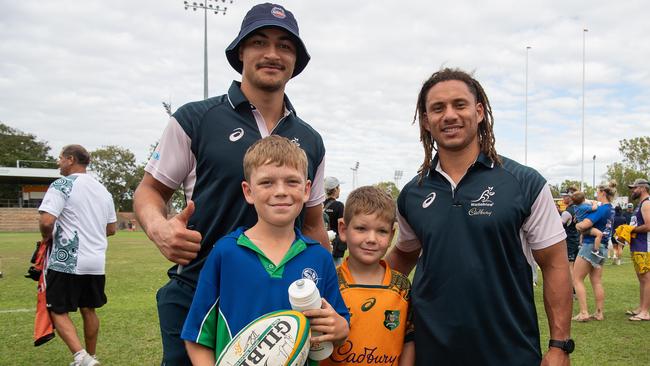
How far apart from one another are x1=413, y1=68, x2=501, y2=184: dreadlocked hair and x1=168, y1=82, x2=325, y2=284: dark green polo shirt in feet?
3.43

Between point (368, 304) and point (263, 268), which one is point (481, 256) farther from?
point (263, 268)

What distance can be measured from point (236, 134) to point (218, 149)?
123mm

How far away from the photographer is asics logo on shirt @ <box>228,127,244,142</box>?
2.40 m

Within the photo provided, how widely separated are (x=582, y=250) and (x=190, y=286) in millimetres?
7916

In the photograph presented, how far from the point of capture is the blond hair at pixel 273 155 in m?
2.16

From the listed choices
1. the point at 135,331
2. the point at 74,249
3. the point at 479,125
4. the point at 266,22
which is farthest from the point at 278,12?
the point at 135,331

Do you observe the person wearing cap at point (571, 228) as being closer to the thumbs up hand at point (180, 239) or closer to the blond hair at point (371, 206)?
the blond hair at point (371, 206)

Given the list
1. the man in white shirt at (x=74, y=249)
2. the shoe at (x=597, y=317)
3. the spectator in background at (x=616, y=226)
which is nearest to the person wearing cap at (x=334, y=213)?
the man in white shirt at (x=74, y=249)

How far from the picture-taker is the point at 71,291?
5.55 m

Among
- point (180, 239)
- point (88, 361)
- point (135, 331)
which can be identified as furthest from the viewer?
point (135, 331)

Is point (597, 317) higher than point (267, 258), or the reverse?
point (267, 258)

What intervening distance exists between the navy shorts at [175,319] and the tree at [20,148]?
82.9 m

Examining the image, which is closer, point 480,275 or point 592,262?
point 480,275

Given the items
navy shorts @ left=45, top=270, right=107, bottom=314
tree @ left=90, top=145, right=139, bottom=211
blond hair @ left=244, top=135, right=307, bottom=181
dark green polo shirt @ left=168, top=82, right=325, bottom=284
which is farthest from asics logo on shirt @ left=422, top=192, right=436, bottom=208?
tree @ left=90, top=145, right=139, bottom=211
